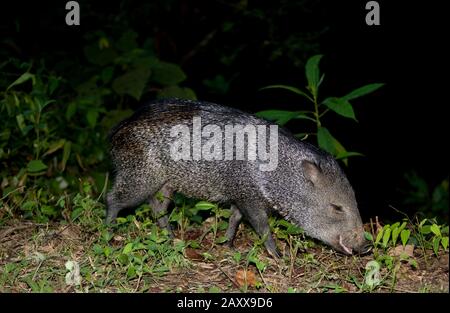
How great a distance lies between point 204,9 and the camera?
8.70 meters

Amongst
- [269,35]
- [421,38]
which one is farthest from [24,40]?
[421,38]

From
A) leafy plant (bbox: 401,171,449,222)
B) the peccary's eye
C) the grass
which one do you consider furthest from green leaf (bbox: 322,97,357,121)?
leafy plant (bbox: 401,171,449,222)

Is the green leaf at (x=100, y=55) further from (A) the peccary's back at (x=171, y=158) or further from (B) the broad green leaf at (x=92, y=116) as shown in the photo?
(A) the peccary's back at (x=171, y=158)

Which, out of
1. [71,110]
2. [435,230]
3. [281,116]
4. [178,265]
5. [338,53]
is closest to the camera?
[178,265]

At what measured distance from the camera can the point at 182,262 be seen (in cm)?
409

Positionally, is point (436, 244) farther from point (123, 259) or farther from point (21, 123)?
point (21, 123)

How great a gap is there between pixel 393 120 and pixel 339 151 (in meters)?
2.96

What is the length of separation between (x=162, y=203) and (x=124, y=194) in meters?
0.31

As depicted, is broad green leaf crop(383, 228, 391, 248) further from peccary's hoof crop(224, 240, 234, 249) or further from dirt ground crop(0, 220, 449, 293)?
peccary's hoof crop(224, 240, 234, 249)

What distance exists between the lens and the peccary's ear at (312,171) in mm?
4582

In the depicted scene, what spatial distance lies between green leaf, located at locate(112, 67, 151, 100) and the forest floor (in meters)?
1.99

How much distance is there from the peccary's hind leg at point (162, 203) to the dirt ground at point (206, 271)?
465 millimetres

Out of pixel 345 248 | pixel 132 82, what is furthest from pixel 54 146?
pixel 345 248

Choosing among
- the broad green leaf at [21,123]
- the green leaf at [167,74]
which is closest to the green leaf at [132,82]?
the green leaf at [167,74]
